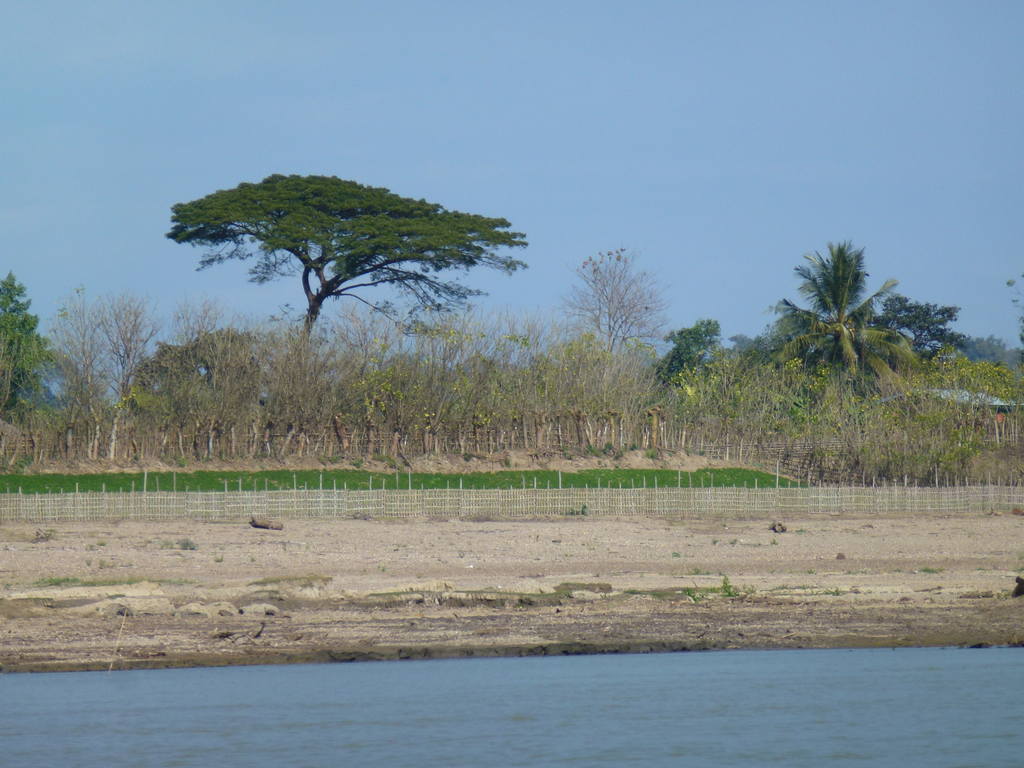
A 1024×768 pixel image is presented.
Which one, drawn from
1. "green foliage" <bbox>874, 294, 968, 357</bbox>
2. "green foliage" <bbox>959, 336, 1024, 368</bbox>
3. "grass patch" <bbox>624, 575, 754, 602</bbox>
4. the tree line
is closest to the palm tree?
the tree line

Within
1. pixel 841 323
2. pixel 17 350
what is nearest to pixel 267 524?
pixel 17 350

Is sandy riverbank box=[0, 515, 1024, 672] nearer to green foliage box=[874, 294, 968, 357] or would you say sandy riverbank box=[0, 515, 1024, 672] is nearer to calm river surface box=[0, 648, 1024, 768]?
calm river surface box=[0, 648, 1024, 768]

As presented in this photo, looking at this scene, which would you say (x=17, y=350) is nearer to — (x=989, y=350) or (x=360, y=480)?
(x=360, y=480)

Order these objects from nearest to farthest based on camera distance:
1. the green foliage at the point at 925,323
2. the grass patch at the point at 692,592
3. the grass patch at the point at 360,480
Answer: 1. the grass patch at the point at 692,592
2. the grass patch at the point at 360,480
3. the green foliage at the point at 925,323

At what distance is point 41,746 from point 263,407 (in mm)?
28134

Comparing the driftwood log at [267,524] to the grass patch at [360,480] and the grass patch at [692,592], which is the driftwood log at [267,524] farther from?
the grass patch at [692,592]

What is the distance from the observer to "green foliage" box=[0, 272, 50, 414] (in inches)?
1581

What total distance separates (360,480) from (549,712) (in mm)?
23970

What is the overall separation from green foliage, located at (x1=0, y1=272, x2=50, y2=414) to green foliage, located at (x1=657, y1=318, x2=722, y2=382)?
94.3 ft

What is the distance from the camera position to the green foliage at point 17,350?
40156 millimetres

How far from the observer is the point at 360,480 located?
3550 centimetres

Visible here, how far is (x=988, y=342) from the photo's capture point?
171000 millimetres

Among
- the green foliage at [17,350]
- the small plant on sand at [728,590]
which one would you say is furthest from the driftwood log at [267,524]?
the green foliage at [17,350]

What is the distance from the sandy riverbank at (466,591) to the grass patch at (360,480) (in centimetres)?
769
